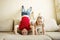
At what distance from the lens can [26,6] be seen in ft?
11.1

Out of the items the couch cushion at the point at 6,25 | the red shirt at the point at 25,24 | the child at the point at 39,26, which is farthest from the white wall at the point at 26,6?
the child at the point at 39,26

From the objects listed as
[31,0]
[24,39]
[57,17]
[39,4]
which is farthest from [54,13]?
[24,39]

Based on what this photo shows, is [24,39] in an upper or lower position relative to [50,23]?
lower

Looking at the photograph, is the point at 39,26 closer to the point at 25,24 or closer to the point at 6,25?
the point at 25,24

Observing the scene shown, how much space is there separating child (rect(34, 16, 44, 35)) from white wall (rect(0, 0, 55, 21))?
2.82ft

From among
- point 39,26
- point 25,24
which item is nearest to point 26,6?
point 25,24

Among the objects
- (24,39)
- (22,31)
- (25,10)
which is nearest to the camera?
(24,39)

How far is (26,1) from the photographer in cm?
338

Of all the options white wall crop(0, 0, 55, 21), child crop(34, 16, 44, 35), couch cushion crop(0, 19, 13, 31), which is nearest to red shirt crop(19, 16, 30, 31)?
child crop(34, 16, 44, 35)

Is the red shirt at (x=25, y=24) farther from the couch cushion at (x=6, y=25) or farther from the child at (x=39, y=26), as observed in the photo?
the couch cushion at (x=6, y=25)

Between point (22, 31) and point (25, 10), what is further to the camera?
point (25, 10)

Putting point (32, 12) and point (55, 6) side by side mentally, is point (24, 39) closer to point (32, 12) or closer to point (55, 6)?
point (32, 12)

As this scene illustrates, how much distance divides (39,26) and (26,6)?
102 centimetres

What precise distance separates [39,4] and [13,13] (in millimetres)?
673
